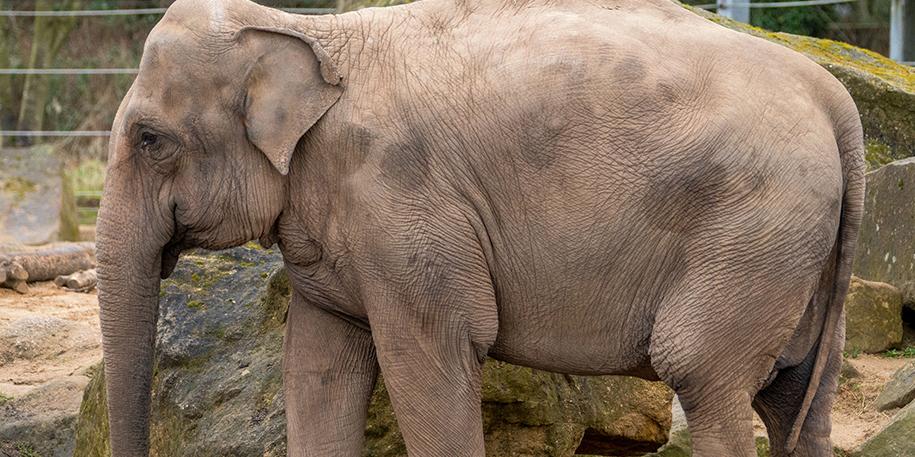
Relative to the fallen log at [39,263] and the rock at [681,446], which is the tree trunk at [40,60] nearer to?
the fallen log at [39,263]

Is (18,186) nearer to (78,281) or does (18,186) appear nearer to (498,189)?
(78,281)

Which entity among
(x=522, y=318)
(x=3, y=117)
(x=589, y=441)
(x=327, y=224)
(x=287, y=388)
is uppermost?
(x=327, y=224)

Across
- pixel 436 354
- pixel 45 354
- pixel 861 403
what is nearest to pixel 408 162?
pixel 436 354

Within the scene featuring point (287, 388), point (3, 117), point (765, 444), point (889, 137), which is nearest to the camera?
point (287, 388)

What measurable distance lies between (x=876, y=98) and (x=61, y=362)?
471cm

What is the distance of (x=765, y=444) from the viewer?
577 centimetres

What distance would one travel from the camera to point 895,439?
5527mm

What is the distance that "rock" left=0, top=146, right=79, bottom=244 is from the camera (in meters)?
12.4

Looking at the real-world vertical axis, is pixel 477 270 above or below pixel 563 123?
below

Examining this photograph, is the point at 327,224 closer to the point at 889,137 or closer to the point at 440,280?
the point at 440,280

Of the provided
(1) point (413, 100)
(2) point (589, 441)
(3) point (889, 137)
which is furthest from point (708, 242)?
(3) point (889, 137)

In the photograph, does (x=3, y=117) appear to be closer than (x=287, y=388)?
No

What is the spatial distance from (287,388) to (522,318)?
88 centimetres

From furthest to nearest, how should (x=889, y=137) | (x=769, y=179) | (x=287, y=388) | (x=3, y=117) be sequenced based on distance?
(x=3, y=117)
(x=889, y=137)
(x=287, y=388)
(x=769, y=179)
